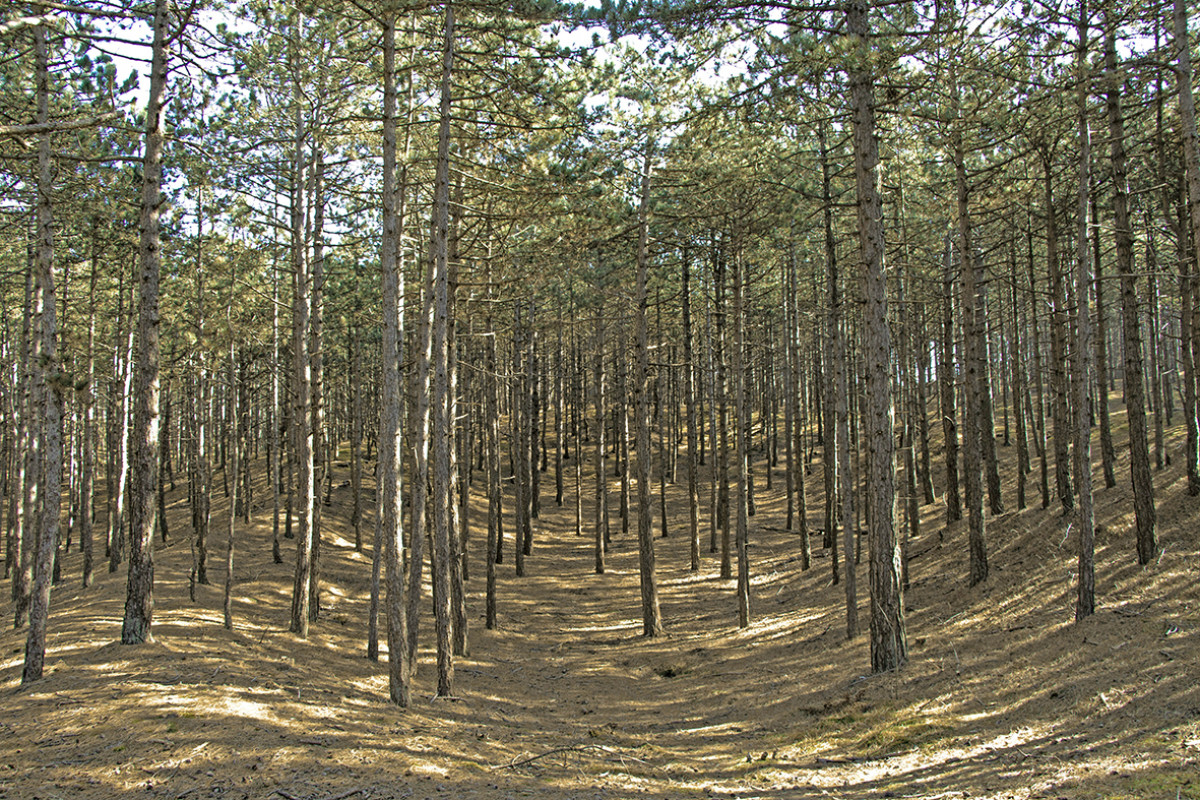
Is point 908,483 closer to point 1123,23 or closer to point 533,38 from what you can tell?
point 1123,23

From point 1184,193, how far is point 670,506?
796 inches

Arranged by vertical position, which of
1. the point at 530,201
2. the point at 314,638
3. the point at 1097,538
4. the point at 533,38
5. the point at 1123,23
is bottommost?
the point at 314,638

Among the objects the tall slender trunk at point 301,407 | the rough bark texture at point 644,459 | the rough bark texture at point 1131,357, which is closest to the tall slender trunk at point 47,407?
the tall slender trunk at point 301,407

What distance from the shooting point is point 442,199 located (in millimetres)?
10172

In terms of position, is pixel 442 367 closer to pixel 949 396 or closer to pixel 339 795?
pixel 339 795

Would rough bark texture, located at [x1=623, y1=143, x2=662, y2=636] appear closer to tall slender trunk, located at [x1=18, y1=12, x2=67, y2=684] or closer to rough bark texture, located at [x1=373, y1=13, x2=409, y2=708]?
rough bark texture, located at [x1=373, y1=13, x2=409, y2=708]

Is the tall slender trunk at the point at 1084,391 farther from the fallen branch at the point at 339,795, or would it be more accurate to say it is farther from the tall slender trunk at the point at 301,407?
the tall slender trunk at the point at 301,407

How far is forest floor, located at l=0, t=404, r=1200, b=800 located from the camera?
6637 millimetres

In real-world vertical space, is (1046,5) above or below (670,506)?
above

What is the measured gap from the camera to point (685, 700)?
1151 cm

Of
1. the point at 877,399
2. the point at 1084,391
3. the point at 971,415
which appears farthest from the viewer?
the point at 971,415

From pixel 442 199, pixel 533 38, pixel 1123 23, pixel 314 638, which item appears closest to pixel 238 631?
pixel 314 638

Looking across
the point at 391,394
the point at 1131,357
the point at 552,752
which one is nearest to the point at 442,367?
the point at 391,394

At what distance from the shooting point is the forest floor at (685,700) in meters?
6.64
